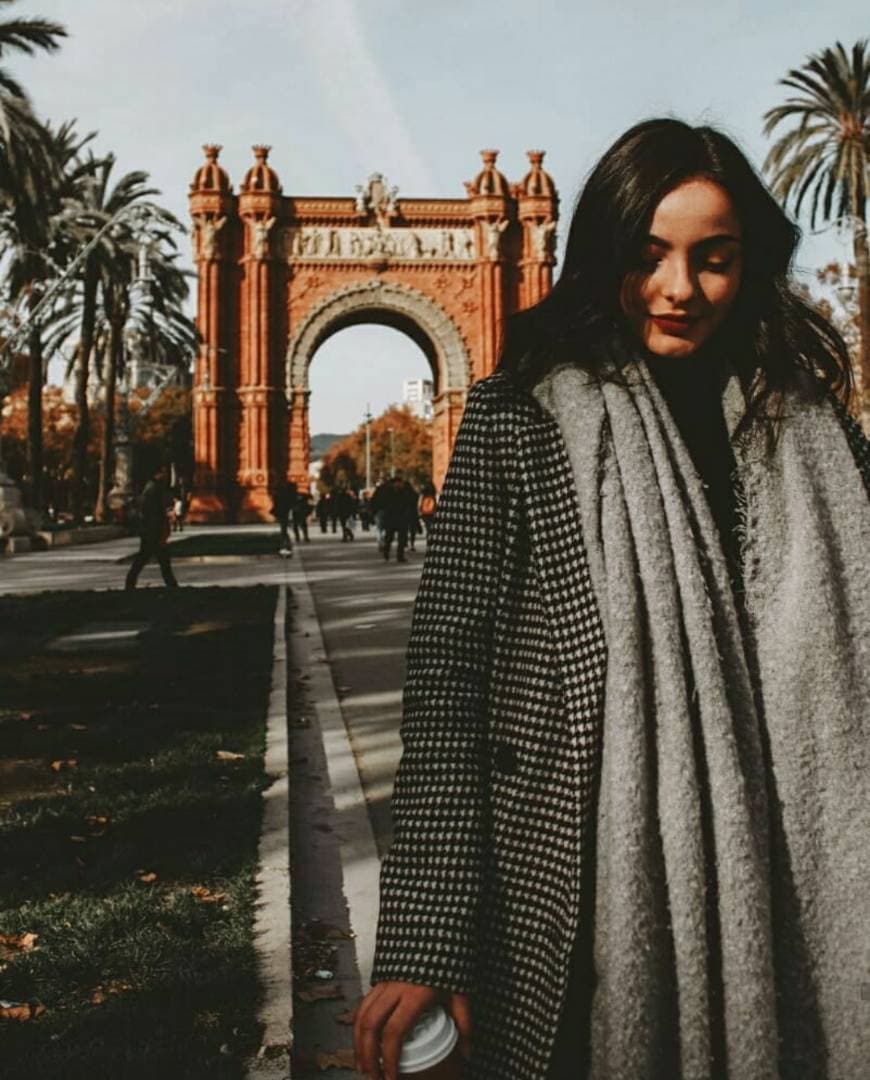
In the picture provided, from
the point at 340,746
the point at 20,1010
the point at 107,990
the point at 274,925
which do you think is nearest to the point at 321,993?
the point at 274,925

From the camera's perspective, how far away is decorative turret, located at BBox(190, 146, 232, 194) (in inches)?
1770

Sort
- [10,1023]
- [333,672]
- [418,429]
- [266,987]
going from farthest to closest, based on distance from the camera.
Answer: [418,429], [333,672], [266,987], [10,1023]

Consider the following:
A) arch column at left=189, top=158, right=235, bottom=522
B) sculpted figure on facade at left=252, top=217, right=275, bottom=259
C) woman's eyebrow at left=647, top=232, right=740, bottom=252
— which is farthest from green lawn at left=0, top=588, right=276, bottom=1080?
sculpted figure on facade at left=252, top=217, right=275, bottom=259

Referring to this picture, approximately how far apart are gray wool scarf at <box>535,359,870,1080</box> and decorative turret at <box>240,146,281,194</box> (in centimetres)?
4535

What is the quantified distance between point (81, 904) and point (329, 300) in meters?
42.9

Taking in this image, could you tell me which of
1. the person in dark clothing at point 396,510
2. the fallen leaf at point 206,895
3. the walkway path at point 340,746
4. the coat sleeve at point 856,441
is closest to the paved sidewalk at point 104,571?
the walkway path at point 340,746

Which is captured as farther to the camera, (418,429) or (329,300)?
(418,429)

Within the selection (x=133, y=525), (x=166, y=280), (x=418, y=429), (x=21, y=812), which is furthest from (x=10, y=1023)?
(x=418, y=429)

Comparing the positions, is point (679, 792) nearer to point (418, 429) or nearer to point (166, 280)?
point (166, 280)

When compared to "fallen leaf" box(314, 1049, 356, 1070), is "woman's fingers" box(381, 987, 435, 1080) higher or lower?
higher

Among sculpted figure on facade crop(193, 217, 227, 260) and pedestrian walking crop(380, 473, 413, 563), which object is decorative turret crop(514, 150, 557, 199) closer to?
sculpted figure on facade crop(193, 217, 227, 260)

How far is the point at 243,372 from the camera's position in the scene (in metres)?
45.4

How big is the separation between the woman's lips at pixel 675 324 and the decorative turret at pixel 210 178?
46.2 m

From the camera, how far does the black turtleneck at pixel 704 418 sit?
1708 millimetres
